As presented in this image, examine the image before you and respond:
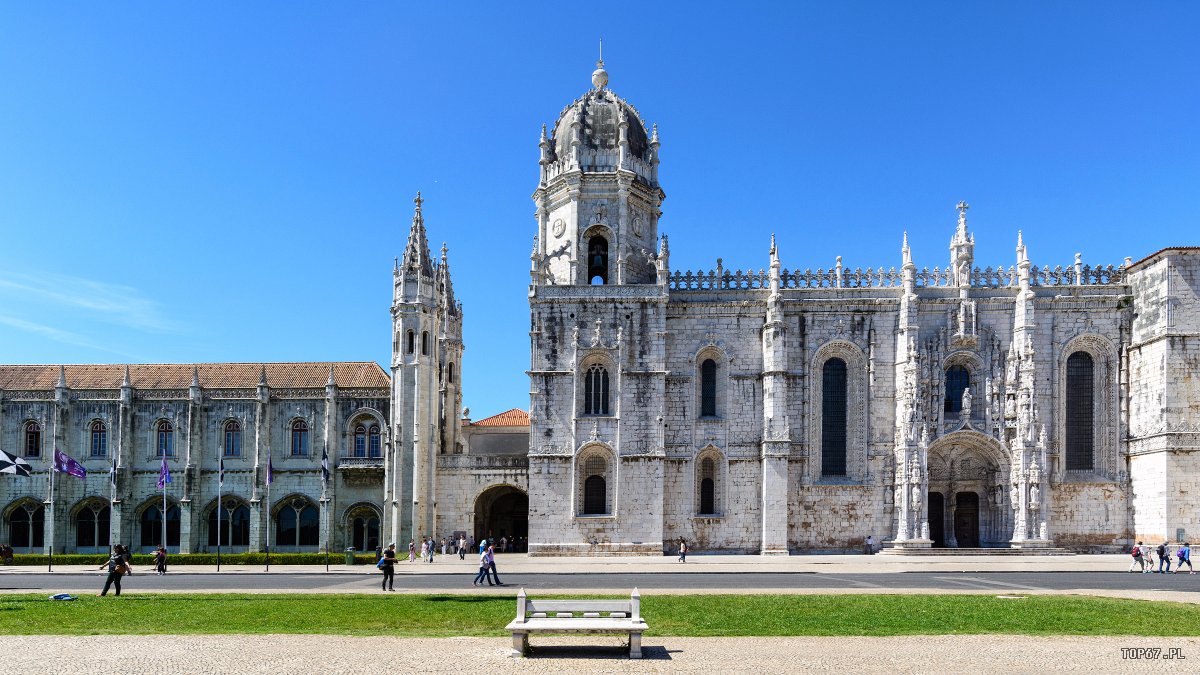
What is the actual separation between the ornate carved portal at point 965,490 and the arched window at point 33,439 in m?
46.9

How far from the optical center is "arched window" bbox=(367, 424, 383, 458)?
58.1 m

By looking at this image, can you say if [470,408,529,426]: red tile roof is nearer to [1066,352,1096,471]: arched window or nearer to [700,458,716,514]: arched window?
[700,458,716,514]: arched window

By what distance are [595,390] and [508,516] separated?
425 inches

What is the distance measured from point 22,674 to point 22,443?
48.9 m

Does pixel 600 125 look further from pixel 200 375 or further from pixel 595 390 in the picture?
pixel 200 375

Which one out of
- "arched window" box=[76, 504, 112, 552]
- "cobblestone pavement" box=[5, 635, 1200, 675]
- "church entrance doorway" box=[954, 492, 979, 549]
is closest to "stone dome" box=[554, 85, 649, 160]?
"church entrance doorway" box=[954, 492, 979, 549]

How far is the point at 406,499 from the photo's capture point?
53469 mm

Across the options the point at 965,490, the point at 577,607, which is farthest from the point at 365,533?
the point at 577,607

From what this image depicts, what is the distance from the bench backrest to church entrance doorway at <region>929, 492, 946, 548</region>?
3575 centimetres

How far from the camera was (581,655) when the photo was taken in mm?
17938

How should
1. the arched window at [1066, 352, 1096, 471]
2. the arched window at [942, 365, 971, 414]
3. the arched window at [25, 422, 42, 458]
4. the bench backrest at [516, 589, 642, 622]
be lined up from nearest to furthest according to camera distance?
the bench backrest at [516, 589, 642, 622], the arched window at [1066, 352, 1096, 471], the arched window at [942, 365, 971, 414], the arched window at [25, 422, 42, 458]

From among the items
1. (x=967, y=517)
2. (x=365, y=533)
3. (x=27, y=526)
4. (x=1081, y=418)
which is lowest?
(x=365, y=533)

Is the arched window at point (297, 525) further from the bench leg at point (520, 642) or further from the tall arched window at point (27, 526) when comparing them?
the bench leg at point (520, 642)

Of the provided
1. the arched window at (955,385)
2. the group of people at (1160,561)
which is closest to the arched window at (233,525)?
the arched window at (955,385)
